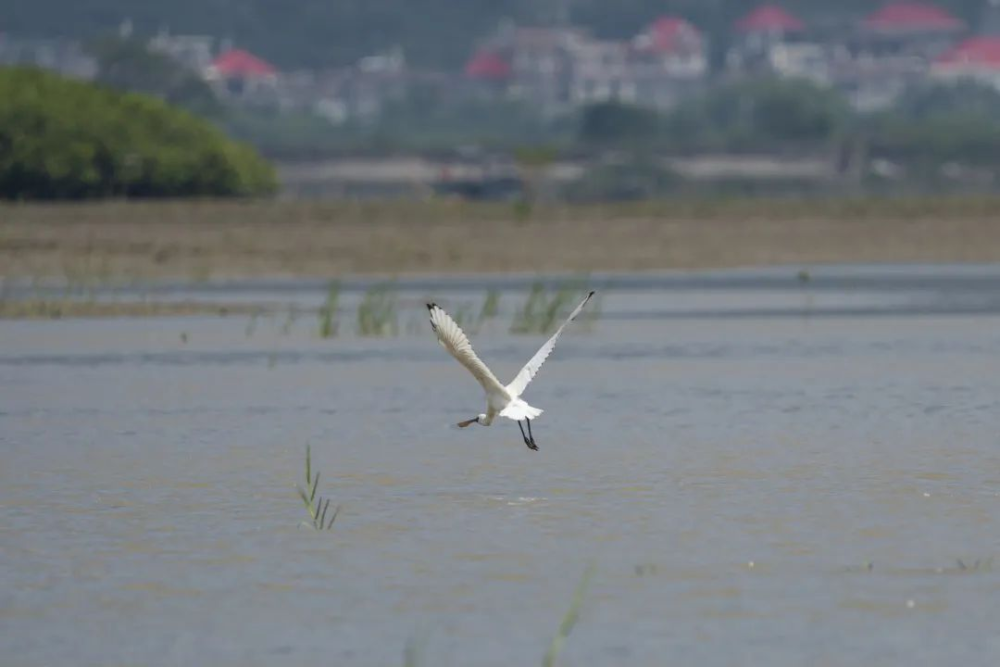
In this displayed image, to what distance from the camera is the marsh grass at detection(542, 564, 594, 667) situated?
1104cm

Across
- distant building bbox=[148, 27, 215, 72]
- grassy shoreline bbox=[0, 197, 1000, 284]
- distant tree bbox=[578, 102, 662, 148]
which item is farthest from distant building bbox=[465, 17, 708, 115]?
grassy shoreline bbox=[0, 197, 1000, 284]

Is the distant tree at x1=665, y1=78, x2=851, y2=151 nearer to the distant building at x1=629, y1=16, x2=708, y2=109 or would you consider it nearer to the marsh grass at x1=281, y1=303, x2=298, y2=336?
the distant building at x1=629, y1=16, x2=708, y2=109

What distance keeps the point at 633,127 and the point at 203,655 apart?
105 meters

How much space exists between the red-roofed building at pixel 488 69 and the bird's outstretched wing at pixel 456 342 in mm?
178179

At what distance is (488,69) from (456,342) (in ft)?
591

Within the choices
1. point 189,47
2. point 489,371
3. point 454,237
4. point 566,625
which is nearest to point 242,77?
point 189,47

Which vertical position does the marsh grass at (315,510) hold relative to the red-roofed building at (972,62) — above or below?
above

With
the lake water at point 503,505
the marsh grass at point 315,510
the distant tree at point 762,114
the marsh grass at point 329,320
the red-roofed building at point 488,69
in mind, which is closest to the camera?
the lake water at point 503,505

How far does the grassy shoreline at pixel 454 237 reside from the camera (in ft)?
136

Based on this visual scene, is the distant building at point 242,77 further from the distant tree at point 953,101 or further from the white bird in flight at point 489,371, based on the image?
the white bird in flight at point 489,371

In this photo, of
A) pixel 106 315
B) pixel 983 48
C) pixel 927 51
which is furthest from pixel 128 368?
pixel 927 51

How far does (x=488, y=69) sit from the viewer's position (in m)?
194

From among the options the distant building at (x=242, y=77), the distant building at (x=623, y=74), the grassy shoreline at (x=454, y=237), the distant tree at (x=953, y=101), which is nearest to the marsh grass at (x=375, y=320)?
the grassy shoreline at (x=454, y=237)

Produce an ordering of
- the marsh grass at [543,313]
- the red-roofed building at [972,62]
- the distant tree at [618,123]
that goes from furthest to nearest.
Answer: the red-roofed building at [972,62]
the distant tree at [618,123]
the marsh grass at [543,313]
